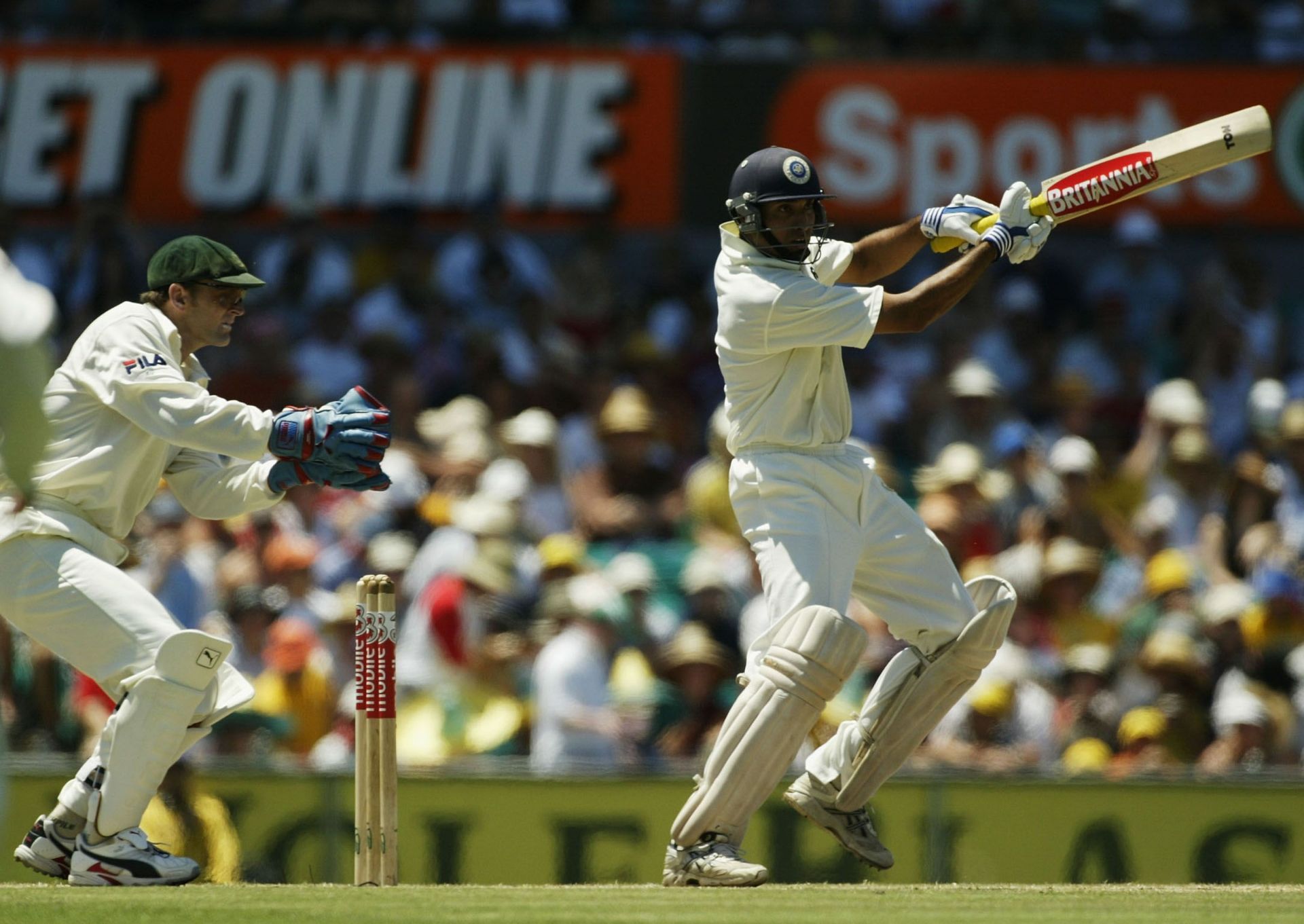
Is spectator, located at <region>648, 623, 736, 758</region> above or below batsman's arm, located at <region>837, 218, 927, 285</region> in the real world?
below

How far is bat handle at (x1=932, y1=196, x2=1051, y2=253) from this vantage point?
6.63m

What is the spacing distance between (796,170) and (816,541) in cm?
108

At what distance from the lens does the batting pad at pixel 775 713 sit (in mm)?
6172

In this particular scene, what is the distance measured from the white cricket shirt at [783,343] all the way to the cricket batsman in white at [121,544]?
105 cm

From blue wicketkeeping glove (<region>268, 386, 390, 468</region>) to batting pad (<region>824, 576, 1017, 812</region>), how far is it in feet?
5.47

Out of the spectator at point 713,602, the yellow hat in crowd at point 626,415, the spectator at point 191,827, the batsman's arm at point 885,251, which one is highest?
the batsman's arm at point 885,251

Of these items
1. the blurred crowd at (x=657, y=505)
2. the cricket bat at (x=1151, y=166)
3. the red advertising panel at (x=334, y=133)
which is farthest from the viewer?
the red advertising panel at (x=334, y=133)

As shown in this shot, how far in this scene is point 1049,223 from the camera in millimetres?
6562

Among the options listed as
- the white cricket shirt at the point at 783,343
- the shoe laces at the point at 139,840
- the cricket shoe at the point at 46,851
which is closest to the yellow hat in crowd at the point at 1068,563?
the white cricket shirt at the point at 783,343

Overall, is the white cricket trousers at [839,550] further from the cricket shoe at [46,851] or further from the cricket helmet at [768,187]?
the cricket shoe at [46,851]

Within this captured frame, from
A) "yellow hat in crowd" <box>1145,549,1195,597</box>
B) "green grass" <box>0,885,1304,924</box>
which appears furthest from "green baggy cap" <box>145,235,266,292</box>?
"yellow hat in crowd" <box>1145,549,1195,597</box>

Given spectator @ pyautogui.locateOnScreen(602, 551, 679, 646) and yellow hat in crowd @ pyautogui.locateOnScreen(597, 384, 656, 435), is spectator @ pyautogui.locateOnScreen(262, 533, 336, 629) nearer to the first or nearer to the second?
spectator @ pyautogui.locateOnScreen(602, 551, 679, 646)

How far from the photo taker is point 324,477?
6.29 m

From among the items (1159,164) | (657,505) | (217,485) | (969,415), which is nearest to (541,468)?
(657,505)
